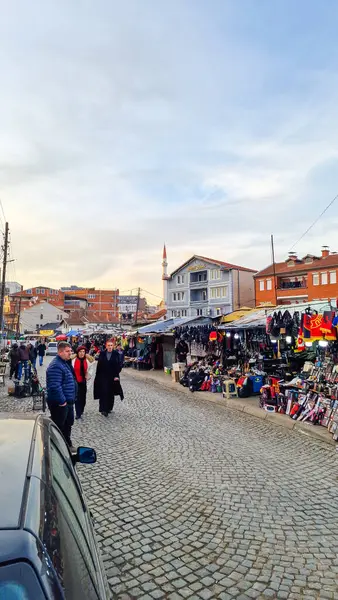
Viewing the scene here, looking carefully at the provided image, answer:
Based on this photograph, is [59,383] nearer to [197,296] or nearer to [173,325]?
[173,325]

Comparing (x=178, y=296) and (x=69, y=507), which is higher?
(x=178, y=296)

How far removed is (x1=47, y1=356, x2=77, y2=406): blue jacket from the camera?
224 inches

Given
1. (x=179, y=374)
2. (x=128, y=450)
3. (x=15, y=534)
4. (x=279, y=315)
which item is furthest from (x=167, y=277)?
(x=15, y=534)

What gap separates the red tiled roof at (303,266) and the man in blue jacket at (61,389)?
37938mm

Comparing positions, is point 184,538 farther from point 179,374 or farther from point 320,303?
point 179,374

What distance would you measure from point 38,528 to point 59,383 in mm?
4876

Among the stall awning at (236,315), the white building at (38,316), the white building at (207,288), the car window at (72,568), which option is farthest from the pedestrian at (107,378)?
the white building at (38,316)

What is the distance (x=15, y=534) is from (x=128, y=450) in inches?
224

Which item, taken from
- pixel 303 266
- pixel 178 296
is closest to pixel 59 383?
pixel 303 266

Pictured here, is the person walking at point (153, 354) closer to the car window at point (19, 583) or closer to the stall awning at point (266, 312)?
the stall awning at point (266, 312)

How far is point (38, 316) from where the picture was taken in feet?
272

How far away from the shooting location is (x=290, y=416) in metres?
8.81

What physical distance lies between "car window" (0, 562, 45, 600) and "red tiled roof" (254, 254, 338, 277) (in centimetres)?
4168

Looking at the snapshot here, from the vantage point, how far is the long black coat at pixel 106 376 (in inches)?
362
